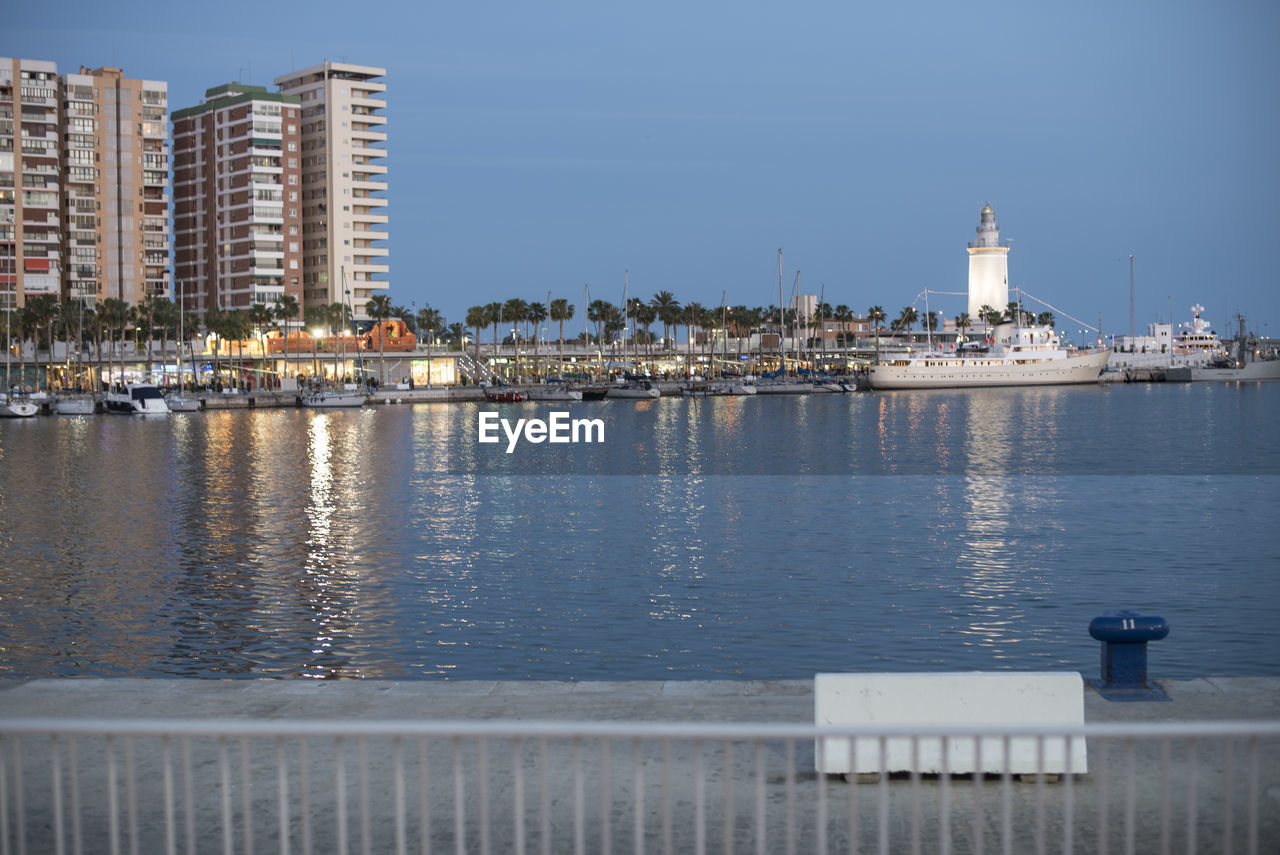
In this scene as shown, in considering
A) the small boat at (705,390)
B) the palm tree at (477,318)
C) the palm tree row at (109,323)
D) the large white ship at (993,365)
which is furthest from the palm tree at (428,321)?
the large white ship at (993,365)

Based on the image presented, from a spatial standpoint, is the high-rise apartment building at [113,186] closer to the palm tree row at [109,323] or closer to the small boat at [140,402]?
the palm tree row at [109,323]

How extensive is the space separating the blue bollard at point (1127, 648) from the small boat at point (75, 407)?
116108 mm

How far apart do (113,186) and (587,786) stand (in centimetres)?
18178

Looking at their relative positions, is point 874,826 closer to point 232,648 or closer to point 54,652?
point 232,648

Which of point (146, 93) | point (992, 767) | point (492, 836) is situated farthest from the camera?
point (146, 93)

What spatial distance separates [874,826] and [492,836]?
2293 millimetres

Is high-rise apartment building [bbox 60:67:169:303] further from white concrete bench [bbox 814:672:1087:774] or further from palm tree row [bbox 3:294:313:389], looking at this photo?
white concrete bench [bbox 814:672:1087:774]

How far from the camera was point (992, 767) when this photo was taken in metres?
8.68

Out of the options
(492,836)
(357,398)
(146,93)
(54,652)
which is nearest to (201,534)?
(54,652)

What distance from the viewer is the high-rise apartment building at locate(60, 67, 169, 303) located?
170500 mm

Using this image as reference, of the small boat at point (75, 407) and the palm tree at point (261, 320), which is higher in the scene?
the palm tree at point (261, 320)

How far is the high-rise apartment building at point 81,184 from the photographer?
168 metres

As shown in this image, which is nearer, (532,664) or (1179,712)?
(1179,712)

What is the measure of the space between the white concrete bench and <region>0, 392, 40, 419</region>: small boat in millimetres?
112885
